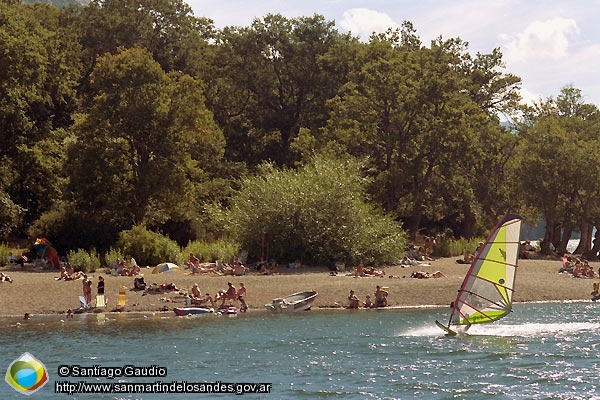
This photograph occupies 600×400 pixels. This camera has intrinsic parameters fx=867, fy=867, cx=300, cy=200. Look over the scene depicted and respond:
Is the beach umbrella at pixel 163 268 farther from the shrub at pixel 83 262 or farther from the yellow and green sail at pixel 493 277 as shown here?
the yellow and green sail at pixel 493 277

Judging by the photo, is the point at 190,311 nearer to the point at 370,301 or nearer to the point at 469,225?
the point at 370,301

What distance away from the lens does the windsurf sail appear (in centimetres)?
3066

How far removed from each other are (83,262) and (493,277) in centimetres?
2359

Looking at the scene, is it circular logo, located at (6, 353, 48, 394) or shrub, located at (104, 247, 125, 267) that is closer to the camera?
circular logo, located at (6, 353, 48, 394)

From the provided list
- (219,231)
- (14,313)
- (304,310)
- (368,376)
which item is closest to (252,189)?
(219,231)

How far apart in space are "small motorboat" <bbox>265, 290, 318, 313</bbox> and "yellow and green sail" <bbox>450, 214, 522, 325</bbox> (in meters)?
8.67

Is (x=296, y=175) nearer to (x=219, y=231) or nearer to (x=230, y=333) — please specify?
(x=219, y=231)

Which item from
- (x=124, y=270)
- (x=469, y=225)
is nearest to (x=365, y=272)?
(x=124, y=270)

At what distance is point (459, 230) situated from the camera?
71.4 meters

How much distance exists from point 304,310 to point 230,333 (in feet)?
22.6

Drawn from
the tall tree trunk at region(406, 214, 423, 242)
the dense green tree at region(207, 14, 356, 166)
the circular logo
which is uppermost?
the dense green tree at region(207, 14, 356, 166)

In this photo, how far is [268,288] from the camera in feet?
139

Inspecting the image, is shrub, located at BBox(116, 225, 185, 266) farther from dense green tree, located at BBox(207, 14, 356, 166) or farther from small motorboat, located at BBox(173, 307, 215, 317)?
dense green tree, located at BBox(207, 14, 356, 166)

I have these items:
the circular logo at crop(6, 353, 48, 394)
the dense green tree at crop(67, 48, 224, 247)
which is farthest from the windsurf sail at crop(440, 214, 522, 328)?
the dense green tree at crop(67, 48, 224, 247)
